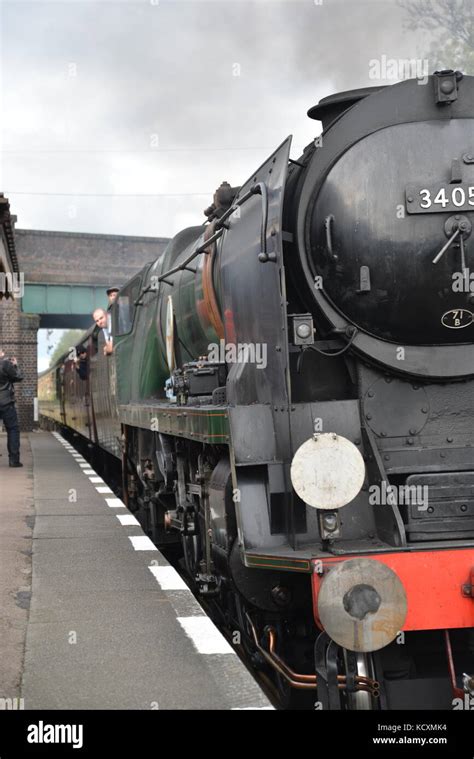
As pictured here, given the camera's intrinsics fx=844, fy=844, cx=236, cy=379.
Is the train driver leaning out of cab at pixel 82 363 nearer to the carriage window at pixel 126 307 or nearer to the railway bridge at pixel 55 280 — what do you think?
the carriage window at pixel 126 307

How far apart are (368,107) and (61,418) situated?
23.4m

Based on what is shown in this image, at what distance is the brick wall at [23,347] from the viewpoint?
29.4 meters

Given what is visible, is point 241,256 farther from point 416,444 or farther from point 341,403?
point 416,444

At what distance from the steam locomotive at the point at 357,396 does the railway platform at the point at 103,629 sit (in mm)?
439

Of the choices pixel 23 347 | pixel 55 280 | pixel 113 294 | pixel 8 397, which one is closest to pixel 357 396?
pixel 113 294

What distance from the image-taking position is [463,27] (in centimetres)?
1956

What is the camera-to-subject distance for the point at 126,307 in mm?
9820

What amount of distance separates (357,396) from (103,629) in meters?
1.82

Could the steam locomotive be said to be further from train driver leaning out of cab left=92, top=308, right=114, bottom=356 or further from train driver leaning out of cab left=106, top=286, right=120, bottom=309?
train driver leaning out of cab left=92, top=308, right=114, bottom=356

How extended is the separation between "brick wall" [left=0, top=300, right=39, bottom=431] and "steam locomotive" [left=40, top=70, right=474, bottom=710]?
2551 centimetres

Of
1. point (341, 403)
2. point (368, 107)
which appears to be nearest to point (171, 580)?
point (341, 403)

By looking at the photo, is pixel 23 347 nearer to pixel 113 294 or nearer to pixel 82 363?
pixel 82 363

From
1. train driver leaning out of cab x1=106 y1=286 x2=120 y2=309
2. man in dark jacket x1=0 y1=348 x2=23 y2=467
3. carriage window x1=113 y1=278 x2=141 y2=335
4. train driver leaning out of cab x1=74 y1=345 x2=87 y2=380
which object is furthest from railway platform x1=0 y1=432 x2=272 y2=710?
train driver leaning out of cab x1=74 y1=345 x2=87 y2=380

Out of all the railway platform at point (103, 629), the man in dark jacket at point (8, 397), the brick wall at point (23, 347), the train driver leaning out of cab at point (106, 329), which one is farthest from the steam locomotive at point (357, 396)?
the brick wall at point (23, 347)
